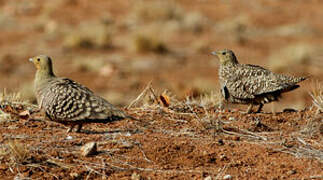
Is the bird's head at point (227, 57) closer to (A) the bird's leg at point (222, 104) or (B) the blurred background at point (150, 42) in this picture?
(A) the bird's leg at point (222, 104)

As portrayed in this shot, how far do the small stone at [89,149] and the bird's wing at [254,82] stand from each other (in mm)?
2758

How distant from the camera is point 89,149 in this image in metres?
5.33

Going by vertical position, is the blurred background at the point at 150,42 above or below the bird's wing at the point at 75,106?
above

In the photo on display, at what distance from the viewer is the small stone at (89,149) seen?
534cm

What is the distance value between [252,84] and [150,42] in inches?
469

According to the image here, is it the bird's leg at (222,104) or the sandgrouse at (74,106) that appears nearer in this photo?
the sandgrouse at (74,106)

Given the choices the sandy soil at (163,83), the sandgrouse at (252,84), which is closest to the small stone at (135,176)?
the sandy soil at (163,83)

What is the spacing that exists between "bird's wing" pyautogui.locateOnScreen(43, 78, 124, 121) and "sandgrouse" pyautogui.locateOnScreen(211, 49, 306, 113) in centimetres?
227

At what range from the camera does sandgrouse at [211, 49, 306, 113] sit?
286 inches

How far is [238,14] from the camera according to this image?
91.5 feet

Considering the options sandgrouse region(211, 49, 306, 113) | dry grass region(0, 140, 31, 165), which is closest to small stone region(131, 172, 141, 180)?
dry grass region(0, 140, 31, 165)

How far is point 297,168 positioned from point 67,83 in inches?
108

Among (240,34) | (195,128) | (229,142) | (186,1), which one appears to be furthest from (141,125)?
(186,1)

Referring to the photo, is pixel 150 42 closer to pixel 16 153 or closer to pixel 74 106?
pixel 74 106
